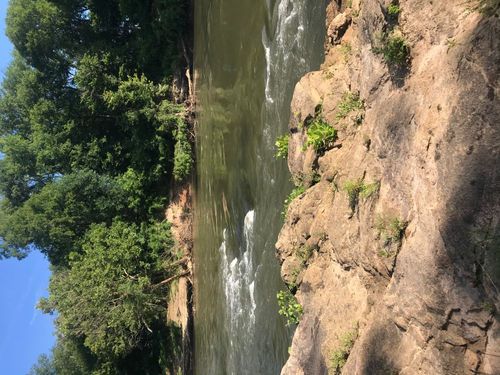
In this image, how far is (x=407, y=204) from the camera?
19.4 feet

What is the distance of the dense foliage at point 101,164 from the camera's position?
16.3m

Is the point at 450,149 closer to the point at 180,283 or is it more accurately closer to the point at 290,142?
the point at 290,142

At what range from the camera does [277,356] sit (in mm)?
11344

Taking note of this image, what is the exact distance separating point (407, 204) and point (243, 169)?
779 cm

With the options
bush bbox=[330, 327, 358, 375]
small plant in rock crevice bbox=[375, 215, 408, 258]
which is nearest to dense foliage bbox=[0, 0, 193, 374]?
bush bbox=[330, 327, 358, 375]

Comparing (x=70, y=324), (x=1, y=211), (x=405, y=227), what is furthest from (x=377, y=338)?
(x=1, y=211)

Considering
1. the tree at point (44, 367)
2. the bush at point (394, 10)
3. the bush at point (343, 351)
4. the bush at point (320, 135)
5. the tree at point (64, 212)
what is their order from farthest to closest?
the tree at point (44, 367) → the tree at point (64, 212) → the bush at point (320, 135) → the bush at point (343, 351) → the bush at point (394, 10)

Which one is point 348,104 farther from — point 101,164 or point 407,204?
point 101,164

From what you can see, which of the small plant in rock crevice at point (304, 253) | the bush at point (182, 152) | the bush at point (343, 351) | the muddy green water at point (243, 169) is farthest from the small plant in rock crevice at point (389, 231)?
the bush at point (182, 152)

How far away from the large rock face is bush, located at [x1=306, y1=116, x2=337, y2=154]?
11 centimetres

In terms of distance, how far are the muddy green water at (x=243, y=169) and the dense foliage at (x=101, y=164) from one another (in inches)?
59.1

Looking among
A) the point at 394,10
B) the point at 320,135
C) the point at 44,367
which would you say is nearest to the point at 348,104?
the point at 320,135

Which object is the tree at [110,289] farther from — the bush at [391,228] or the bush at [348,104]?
the bush at [391,228]

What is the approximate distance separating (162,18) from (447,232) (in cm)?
1360
